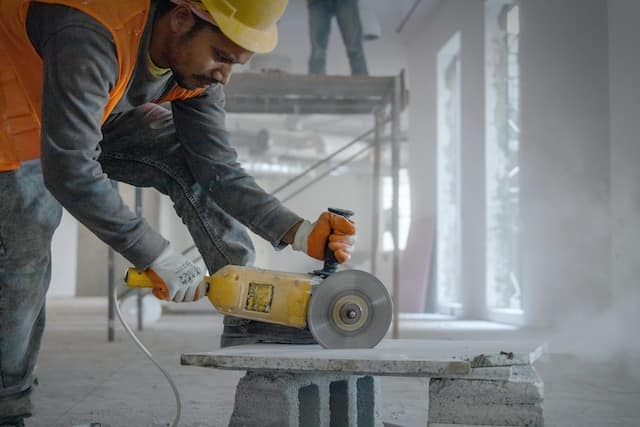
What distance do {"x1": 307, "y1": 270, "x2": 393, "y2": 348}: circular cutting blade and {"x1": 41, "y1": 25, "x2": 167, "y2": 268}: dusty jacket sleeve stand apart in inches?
22.7

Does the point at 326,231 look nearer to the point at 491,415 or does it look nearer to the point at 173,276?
the point at 173,276

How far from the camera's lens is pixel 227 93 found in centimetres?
468

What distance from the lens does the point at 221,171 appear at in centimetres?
217

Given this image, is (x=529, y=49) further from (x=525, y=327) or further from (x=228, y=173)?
(x=228, y=173)

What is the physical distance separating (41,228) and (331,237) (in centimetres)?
78

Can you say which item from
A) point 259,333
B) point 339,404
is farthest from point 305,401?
point 259,333

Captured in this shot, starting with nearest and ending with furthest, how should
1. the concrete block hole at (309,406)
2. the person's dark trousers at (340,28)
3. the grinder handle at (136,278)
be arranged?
the concrete block hole at (309,406) < the grinder handle at (136,278) < the person's dark trousers at (340,28)

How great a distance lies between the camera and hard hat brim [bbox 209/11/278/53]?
177 cm

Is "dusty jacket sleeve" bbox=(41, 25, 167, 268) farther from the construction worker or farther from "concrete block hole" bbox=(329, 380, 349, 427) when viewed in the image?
"concrete block hole" bbox=(329, 380, 349, 427)

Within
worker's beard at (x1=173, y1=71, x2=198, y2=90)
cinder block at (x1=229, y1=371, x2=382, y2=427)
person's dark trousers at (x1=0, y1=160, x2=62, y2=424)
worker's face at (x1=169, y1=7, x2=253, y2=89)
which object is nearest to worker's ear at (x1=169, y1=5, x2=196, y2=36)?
worker's face at (x1=169, y1=7, x2=253, y2=89)

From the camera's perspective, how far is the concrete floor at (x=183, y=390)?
2.21 m

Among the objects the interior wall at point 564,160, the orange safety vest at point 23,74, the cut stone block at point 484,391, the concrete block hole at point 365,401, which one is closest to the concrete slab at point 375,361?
the cut stone block at point 484,391

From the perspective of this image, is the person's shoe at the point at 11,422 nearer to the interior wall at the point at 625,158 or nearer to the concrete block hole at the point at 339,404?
the concrete block hole at the point at 339,404

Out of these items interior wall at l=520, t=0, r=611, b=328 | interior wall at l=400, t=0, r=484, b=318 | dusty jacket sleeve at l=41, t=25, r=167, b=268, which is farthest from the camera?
interior wall at l=400, t=0, r=484, b=318
